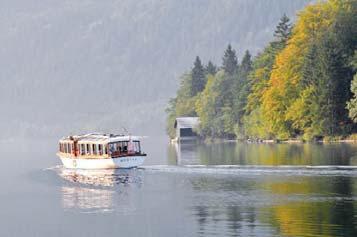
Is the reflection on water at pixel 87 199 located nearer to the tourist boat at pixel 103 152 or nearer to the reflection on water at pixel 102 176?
the reflection on water at pixel 102 176

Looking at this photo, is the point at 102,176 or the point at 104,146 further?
the point at 104,146

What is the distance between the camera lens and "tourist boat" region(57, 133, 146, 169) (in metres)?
103

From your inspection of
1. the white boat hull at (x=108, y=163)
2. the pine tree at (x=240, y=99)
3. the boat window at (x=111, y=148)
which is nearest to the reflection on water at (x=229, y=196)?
the white boat hull at (x=108, y=163)

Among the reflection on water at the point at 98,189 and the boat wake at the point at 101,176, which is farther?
the boat wake at the point at 101,176

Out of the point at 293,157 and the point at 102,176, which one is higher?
the point at 293,157

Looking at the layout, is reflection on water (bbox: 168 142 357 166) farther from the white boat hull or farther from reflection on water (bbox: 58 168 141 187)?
reflection on water (bbox: 58 168 141 187)

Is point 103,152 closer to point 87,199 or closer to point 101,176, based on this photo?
point 101,176

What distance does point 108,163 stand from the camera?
10475 cm

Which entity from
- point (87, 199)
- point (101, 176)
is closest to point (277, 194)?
point (87, 199)

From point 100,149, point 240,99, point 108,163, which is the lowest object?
point 108,163

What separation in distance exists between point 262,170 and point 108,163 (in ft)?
74.1

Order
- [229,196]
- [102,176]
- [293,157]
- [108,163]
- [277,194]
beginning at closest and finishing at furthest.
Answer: [277,194]
[229,196]
[102,176]
[293,157]
[108,163]

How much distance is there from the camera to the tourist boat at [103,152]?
103188 mm

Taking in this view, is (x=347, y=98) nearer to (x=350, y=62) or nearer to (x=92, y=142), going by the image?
(x=350, y=62)
